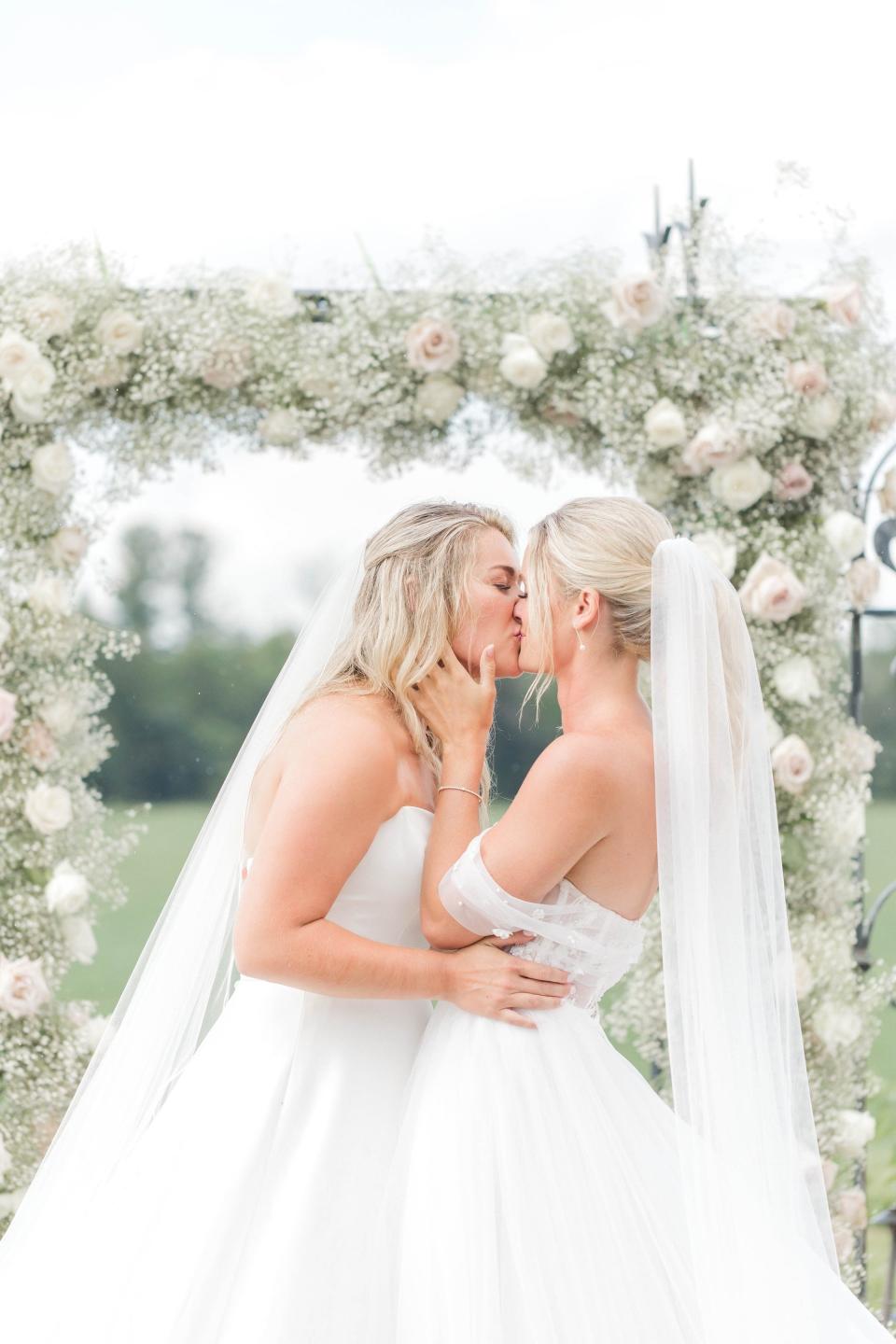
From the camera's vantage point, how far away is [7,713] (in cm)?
407

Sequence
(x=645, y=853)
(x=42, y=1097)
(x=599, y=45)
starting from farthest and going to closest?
(x=599, y=45)
(x=42, y=1097)
(x=645, y=853)

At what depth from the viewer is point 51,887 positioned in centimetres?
411

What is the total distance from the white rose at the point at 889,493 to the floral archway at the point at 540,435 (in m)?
0.01

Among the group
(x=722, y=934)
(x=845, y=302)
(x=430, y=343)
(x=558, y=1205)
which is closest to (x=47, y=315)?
(x=430, y=343)

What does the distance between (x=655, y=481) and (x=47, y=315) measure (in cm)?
200

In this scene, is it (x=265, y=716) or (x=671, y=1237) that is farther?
(x=265, y=716)

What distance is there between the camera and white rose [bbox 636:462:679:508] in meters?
4.15

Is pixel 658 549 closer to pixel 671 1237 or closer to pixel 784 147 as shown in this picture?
pixel 671 1237

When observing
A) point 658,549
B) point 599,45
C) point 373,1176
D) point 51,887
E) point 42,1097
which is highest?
point 599,45

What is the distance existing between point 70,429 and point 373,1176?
282 centimetres

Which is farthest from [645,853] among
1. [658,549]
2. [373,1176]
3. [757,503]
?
[757,503]

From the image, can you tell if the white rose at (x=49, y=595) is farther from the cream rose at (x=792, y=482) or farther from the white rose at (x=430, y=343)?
the cream rose at (x=792, y=482)

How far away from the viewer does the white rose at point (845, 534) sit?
4027mm

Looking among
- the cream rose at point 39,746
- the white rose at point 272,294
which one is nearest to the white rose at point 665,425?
the white rose at point 272,294
